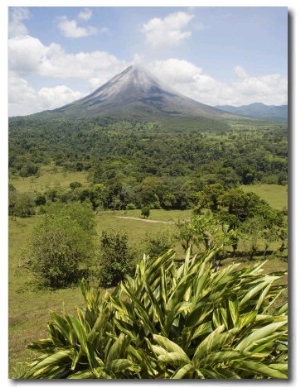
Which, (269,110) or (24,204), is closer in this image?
(269,110)

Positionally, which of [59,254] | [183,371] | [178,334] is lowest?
[59,254]

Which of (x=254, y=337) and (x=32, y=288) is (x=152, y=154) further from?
(x=254, y=337)

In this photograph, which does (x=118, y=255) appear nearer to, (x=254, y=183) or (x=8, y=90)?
(x=254, y=183)

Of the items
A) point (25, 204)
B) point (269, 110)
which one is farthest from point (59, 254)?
point (269, 110)

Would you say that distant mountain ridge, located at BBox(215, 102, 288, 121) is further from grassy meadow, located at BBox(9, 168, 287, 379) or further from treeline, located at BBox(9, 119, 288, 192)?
treeline, located at BBox(9, 119, 288, 192)

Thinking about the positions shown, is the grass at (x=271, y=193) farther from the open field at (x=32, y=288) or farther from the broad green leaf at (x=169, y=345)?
the broad green leaf at (x=169, y=345)

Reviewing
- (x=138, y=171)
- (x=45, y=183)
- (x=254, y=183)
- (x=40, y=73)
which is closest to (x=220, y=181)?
(x=254, y=183)

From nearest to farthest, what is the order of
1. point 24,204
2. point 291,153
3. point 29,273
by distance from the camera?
point 291,153 → point 29,273 → point 24,204
